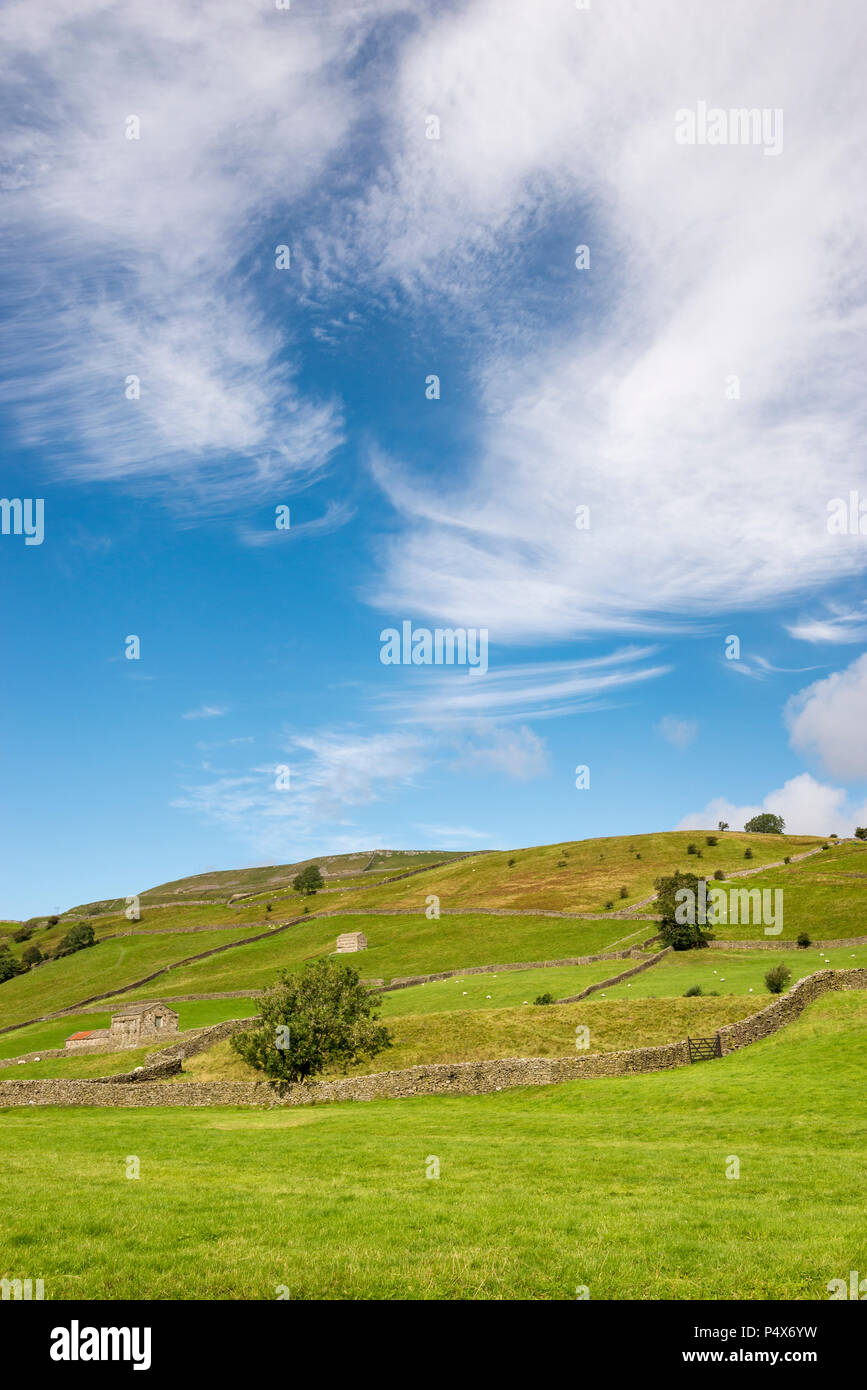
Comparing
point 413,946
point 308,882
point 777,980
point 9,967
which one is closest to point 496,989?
point 777,980

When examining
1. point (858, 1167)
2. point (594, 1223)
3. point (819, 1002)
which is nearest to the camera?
point (594, 1223)

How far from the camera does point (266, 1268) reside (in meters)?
11.6

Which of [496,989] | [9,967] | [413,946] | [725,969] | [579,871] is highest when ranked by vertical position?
[579,871]

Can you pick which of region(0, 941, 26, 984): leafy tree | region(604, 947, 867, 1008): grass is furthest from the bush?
region(0, 941, 26, 984): leafy tree

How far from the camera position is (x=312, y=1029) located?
4666 centimetres

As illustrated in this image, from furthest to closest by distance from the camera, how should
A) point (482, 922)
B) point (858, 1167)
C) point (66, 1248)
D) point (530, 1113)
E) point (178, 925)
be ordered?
1. point (178, 925)
2. point (482, 922)
3. point (530, 1113)
4. point (858, 1167)
5. point (66, 1248)

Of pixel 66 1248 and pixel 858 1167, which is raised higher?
pixel 66 1248

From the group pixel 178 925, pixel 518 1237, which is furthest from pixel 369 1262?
pixel 178 925

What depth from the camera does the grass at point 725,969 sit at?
185 ft

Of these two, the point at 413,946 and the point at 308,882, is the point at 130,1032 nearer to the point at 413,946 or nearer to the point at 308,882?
the point at 413,946

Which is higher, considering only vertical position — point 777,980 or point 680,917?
point 680,917

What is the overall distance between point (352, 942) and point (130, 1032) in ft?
128

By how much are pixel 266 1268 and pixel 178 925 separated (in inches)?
5730
